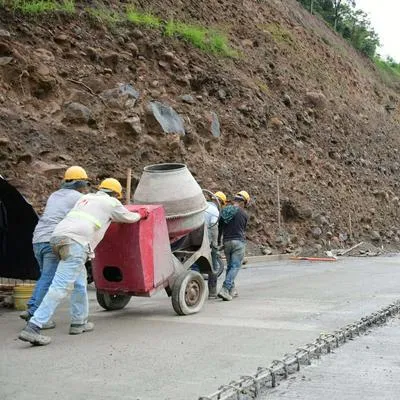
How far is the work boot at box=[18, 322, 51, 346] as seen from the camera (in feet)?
20.0

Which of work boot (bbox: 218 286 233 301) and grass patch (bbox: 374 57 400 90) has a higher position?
grass patch (bbox: 374 57 400 90)

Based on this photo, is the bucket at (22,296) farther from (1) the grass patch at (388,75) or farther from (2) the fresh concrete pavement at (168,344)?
(1) the grass patch at (388,75)

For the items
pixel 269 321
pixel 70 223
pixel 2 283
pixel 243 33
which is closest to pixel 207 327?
pixel 269 321

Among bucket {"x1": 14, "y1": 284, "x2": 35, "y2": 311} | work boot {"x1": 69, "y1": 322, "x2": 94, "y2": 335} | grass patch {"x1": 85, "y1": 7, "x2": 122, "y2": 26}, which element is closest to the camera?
work boot {"x1": 69, "y1": 322, "x2": 94, "y2": 335}

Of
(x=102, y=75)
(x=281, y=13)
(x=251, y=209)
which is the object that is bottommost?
(x=251, y=209)

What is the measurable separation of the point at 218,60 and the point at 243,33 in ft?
14.0

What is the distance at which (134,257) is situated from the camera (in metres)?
7.23

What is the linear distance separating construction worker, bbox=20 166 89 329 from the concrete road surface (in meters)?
3.31

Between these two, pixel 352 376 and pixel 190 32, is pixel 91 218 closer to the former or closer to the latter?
pixel 352 376

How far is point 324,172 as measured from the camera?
24.5 meters

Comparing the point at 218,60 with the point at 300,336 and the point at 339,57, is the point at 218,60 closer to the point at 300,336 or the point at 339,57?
the point at 339,57

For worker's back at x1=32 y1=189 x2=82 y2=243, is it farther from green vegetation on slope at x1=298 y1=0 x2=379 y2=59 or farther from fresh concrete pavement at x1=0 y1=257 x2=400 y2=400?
green vegetation on slope at x1=298 y1=0 x2=379 y2=59

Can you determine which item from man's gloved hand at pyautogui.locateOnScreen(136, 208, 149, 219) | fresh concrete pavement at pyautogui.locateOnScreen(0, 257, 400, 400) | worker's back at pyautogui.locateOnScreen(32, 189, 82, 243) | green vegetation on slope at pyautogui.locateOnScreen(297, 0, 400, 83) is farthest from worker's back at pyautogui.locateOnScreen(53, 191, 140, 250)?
green vegetation on slope at pyautogui.locateOnScreen(297, 0, 400, 83)

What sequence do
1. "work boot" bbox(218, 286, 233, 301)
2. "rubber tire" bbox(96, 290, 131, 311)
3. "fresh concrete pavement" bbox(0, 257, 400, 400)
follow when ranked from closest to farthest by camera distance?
"fresh concrete pavement" bbox(0, 257, 400, 400), "rubber tire" bbox(96, 290, 131, 311), "work boot" bbox(218, 286, 233, 301)
